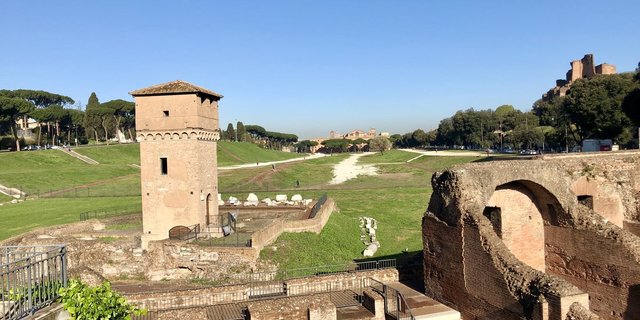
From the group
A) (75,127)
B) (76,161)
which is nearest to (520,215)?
(76,161)

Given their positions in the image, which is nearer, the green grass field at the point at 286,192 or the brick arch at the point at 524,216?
the brick arch at the point at 524,216

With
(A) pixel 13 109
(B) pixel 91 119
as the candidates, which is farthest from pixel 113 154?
(B) pixel 91 119

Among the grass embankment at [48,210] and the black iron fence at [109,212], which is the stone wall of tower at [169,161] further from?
the black iron fence at [109,212]

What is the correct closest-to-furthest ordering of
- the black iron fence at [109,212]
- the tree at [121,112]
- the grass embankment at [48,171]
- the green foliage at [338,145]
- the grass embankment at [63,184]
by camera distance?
the black iron fence at [109,212] → the grass embankment at [63,184] → the grass embankment at [48,171] → the tree at [121,112] → the green foliage at [338,145]

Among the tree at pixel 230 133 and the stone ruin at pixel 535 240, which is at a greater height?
the tree at pixel 230 133

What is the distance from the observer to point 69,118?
88.1 metres

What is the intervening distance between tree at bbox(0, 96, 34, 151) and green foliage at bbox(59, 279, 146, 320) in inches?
2906

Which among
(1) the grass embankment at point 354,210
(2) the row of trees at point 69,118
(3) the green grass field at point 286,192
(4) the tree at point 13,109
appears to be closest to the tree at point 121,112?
(2) the row of trees at point 69,118

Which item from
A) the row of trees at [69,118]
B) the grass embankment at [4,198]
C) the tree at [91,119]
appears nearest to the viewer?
the grass embankment at [4,198]

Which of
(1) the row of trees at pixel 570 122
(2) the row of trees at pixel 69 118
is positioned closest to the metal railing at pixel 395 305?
(1) the row of trees at pixel 570 122

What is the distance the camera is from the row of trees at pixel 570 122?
47.2 m

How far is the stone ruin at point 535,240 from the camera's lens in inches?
433

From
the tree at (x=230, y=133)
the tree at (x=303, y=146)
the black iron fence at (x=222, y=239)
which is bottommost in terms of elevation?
the black iron fence at (x=222, y=239)

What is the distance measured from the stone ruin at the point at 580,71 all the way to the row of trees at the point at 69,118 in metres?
112
